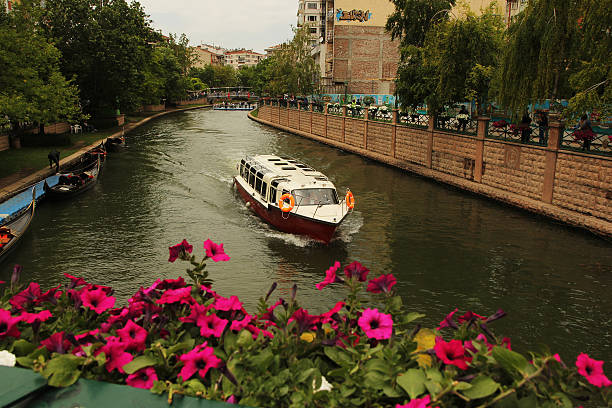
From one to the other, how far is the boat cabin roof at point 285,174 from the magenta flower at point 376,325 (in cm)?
1760

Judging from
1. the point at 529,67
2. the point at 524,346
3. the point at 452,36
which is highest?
the point at 452,36

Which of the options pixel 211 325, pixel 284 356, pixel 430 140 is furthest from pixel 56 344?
pixel 430 140

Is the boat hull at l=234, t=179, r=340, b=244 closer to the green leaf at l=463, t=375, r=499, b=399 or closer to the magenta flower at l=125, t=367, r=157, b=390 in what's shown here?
the magenta flower at l=125, t=367, r=157, b=390

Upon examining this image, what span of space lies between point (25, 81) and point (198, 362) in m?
35.4

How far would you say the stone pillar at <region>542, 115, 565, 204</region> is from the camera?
2372cm

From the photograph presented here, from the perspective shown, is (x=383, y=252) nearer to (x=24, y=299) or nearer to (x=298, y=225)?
(x=298, y=225)

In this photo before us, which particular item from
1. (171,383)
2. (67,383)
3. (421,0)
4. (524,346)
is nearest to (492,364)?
(171,383)

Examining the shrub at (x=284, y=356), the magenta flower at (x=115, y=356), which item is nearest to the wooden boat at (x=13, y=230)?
the shrub at (x=284, y=356)

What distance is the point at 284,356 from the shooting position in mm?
3580

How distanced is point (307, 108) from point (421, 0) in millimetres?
28709

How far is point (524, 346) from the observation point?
514 inches

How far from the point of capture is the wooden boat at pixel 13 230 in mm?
17828

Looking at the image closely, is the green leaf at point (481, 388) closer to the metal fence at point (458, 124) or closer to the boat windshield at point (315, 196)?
the boat windshield at point (315, 196)

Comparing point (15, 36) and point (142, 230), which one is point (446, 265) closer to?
point (142, 230)
